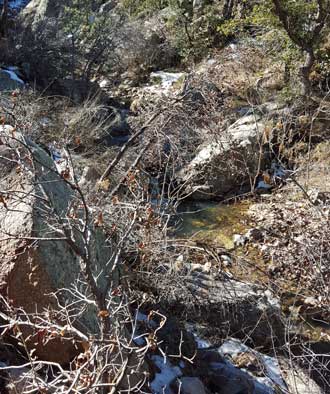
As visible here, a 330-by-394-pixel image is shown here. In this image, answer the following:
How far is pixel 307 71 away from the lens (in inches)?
331

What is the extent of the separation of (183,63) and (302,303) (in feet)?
25.7

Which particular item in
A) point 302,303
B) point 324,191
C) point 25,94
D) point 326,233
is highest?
point 25,94

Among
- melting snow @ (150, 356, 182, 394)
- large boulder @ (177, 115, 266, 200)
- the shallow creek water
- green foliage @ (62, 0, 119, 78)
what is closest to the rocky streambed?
the shallow creek water

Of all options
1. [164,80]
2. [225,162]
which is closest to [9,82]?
[164,80]

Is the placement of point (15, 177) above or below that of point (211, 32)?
above

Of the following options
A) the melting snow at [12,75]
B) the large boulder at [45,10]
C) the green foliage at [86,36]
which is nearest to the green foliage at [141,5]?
the large boulder at [45,10]

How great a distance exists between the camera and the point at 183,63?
11.9 meters

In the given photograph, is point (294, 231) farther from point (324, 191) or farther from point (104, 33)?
point (104, 33)

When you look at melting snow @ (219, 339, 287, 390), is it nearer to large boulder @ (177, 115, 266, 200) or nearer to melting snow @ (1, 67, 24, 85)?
large boulder @ (177, 115, 266, 200)

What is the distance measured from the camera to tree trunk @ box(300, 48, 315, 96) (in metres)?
8.27

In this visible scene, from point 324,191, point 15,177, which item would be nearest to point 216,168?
point 324,191

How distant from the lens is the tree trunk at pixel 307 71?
827 cm

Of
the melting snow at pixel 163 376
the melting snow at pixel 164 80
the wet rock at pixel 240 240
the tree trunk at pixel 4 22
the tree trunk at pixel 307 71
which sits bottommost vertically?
the wet rock at pixel 240 240

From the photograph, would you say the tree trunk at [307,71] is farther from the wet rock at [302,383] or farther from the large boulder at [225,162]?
the wet rock at [302,383]
